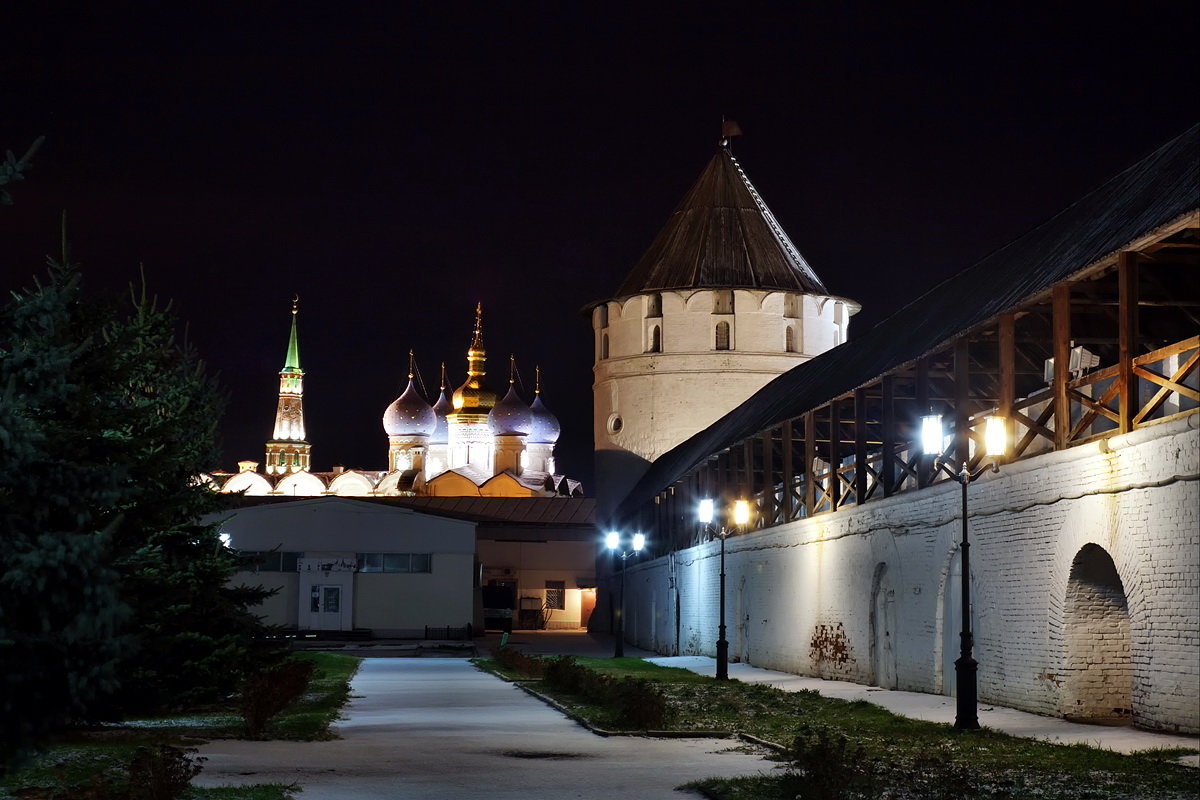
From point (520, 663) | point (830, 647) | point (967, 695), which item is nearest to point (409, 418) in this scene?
point (520, 663)

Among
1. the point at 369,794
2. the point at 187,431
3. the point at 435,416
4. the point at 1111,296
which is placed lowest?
the point at 369,794

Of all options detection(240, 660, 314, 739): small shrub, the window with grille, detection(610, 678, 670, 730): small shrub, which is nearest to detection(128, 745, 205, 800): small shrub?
detection(240, 660, 314, 739): small shrub

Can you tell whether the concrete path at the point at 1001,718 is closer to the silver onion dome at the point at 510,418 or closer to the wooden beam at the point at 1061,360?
the wooden beam at the point at 1061,360

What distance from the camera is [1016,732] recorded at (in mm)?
15898

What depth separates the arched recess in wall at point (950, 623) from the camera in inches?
846

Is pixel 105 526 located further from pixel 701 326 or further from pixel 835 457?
pixel 701 326

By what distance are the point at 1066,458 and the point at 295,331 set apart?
14305 centimetres

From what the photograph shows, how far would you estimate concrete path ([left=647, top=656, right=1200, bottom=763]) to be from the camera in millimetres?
14375

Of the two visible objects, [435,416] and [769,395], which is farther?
[435,416]

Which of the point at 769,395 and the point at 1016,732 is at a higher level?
the point at 769,395

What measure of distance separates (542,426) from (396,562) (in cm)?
4441

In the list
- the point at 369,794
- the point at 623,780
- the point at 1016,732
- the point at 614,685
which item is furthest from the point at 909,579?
the point at 369,794

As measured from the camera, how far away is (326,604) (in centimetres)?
5781

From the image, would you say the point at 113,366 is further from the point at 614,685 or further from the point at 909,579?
the point at 909,579
